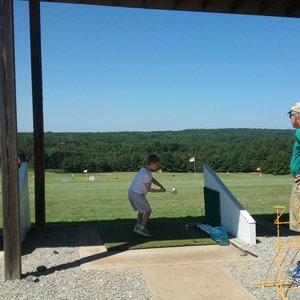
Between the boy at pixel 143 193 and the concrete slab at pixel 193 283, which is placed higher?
the boy at pixel 143 193

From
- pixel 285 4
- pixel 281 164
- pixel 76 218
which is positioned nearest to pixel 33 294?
pixel 76 218

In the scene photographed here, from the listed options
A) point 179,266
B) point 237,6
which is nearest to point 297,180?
point 179,266

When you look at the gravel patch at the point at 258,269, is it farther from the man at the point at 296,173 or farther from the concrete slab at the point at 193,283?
the man at the point at 296,173

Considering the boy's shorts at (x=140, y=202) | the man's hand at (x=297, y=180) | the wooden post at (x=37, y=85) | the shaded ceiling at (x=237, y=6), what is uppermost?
the shaded ceiling at (x=237, y=6)

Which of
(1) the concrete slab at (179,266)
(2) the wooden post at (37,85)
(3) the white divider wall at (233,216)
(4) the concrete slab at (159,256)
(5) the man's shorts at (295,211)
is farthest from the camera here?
(2) the wooden post at (37,85)

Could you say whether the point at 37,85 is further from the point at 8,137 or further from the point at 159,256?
the point at 159,256

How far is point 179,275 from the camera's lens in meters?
5.34

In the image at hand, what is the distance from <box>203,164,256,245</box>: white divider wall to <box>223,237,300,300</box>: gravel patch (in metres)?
0.15

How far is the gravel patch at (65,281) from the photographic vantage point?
470 centimetres

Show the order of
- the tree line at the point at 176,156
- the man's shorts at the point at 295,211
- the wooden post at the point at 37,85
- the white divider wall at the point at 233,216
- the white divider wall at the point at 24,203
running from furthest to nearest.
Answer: the tree line at the point at 176,156, the wooden post at the point at 37,85, the white divider wall at the point at 24,203, the white divider wall at the point at 233,216, the man's shorts at the point at 295,211

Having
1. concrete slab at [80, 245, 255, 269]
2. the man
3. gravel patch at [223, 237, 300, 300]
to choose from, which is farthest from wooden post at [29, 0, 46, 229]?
the man

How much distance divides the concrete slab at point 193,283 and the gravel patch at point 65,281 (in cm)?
16

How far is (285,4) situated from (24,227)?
6.26 metres

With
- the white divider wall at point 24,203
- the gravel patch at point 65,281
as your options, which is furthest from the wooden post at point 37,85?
the gravel patch at point 65,281
